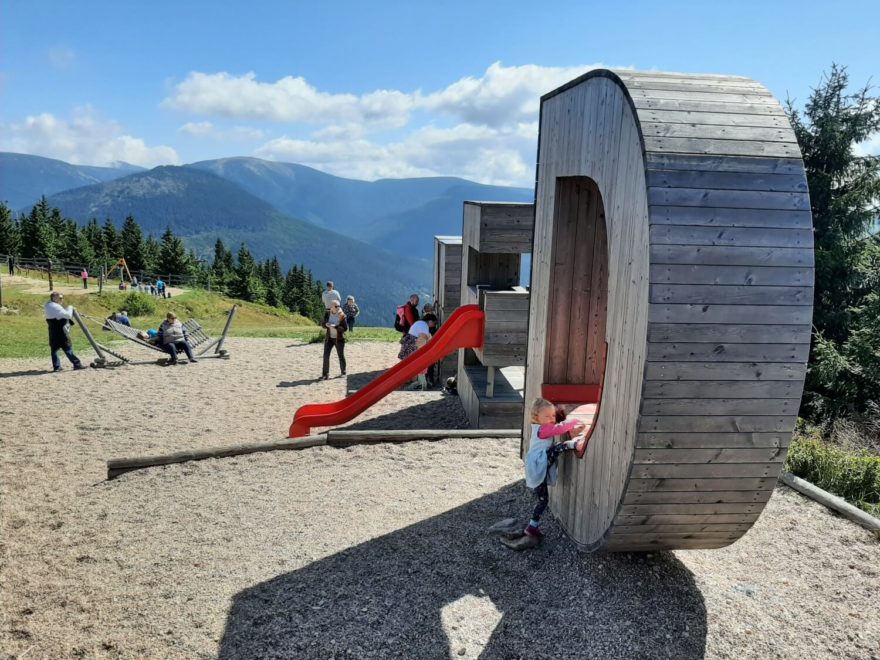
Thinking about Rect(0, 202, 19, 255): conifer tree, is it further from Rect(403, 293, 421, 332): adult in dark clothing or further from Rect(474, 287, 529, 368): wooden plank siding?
Rect(474, 287, 529, 368): wooden plank siding

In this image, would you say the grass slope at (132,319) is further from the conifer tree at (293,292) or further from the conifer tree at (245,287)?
the conifer tree at (293,292)

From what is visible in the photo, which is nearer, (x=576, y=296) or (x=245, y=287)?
(x=576, y=296)

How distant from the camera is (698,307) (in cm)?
397

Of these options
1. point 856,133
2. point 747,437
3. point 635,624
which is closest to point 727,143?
point 747,437

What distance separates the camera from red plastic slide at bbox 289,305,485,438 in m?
10.5

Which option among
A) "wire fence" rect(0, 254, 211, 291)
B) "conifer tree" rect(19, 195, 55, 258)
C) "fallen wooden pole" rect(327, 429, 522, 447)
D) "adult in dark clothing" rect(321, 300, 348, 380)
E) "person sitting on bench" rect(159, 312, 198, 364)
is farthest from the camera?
"conifer tree" rect(19, 195, 55, 258)

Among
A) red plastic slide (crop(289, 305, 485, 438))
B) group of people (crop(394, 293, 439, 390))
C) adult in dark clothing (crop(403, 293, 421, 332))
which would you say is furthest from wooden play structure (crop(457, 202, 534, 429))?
adult in dark clothing (crop(403, 293, 421, 332))

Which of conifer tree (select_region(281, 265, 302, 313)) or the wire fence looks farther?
conifer tree (select_region(281, 265, 302, 313))

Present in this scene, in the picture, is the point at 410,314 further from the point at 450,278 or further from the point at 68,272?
the point at 68,272

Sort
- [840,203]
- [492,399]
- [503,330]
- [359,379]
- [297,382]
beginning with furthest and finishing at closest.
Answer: [840,203]
[359,379]
[297,382]
[492,399]
[503,330]

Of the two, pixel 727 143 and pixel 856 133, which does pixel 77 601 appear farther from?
pixel 856 133

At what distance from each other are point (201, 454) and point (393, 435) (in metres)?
2.52

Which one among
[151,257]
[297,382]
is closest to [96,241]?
[151,257]

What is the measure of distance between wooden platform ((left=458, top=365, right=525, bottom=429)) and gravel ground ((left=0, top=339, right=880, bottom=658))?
1532mm
